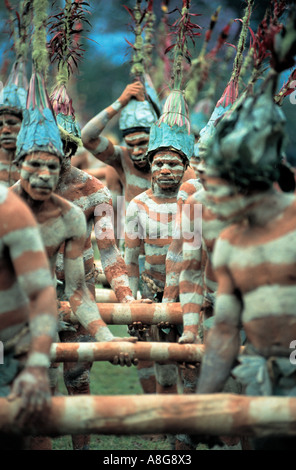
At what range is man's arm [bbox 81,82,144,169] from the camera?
673 centimetres

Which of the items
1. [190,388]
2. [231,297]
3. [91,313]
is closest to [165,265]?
[190,388]

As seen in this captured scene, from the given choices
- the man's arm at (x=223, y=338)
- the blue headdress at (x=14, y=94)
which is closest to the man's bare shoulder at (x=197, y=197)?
the man's arm at (x=223, y=338)

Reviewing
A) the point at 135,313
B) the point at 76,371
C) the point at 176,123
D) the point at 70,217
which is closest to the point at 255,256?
the point at 70,217

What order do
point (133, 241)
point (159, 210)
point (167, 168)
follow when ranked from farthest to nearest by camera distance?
point (133, 241)
point (159, 210)
point (167, 168)

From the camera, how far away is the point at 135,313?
14.6 ft

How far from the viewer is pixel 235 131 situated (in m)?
2.91

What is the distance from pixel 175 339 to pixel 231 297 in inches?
95.4

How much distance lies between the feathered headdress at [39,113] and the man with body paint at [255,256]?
1144mm

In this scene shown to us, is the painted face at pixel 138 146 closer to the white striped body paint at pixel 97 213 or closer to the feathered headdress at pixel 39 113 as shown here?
the white striped body paint at pixel 97 213

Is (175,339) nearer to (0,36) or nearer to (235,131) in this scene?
(235,131)

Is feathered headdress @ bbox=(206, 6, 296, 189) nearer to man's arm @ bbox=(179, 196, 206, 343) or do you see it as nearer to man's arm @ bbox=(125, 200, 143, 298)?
man's arm @ bbox=(179, 196, 206, 343)

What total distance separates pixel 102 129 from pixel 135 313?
2829 millimetres

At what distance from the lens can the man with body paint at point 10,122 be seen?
573cm

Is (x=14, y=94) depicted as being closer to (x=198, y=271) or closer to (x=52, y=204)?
(x=52, y=204)
